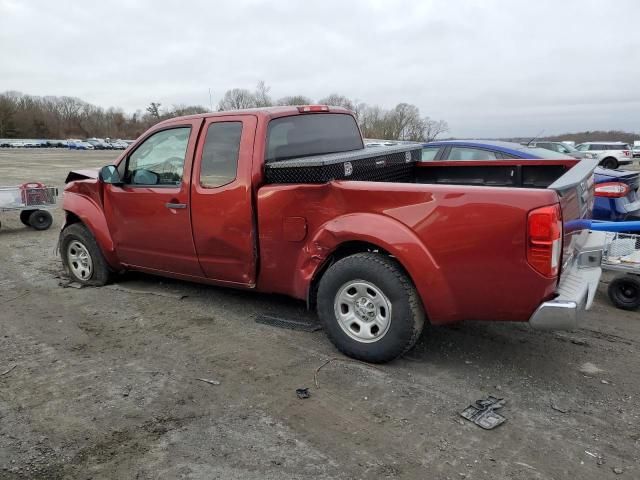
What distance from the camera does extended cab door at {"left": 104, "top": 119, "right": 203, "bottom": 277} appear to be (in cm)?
484

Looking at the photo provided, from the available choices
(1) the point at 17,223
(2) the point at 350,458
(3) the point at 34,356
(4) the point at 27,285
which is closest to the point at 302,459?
(2) the point at 350,458

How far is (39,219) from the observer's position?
10141 mm

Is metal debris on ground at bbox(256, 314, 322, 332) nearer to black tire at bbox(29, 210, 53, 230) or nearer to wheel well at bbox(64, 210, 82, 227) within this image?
wheel well at bbox(64, 210, 82, 227)

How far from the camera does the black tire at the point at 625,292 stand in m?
5.19

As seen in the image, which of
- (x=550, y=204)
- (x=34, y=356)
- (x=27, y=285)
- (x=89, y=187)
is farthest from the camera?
(x=27, y=285)

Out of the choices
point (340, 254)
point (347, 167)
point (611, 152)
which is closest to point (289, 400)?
point (340, 254)

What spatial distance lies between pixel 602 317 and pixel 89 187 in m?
5.36

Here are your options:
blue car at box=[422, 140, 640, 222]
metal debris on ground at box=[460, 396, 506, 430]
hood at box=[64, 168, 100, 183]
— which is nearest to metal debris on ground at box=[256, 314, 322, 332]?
metal debris on ground at box=[460, 396, 506, 430]

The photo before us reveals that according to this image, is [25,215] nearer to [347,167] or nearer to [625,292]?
[347,167]

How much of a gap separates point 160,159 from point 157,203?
0.44m

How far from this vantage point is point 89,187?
5723 millimetres

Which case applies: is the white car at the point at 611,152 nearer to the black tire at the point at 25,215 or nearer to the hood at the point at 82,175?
the black tire at the point at 25,215

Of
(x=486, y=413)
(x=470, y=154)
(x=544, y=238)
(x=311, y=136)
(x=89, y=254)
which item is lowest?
(x=486, y=413)

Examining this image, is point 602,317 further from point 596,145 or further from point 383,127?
point 383,127
